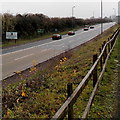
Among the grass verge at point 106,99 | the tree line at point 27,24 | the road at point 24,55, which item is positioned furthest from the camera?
the tree line at point 27,24

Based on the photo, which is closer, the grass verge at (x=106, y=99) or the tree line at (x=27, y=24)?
the grass verge at (x=106, y=99)

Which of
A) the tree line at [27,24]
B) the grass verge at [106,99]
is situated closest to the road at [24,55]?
the grass verge at [106,99]

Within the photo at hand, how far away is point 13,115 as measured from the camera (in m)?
5.86

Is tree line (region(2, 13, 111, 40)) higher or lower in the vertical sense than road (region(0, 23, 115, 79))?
higher

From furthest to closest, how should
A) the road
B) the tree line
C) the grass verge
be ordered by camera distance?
the tree line
the road
the grass verge

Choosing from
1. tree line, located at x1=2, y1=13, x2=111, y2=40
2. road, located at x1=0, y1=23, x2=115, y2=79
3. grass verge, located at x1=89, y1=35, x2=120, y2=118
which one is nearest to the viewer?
grass verge, located at x1=89, y1=35, x2=120, y2=118

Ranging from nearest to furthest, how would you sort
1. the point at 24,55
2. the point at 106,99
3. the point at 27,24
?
the point at 106,99, the point at 24,55, the point at 27,24

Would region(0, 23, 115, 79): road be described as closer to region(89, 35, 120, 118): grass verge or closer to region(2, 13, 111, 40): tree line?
region(89, 35, 120, 118): grass verge

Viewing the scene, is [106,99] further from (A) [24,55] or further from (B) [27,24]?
(B) [27,24]

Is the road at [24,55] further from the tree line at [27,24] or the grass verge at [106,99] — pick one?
the tree line at [27,24]

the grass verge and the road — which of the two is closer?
the grass verge

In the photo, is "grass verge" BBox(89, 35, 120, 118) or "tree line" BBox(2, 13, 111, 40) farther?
"tree line" BBox(2, 13, 111, 40)

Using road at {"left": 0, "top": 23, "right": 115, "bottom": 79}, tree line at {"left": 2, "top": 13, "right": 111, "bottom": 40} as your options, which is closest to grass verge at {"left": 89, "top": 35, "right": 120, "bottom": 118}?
road at {"left": 0, "top": 23, "right": 115, "bottom": 79}

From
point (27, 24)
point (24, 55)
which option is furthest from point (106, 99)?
point (27, 24)
